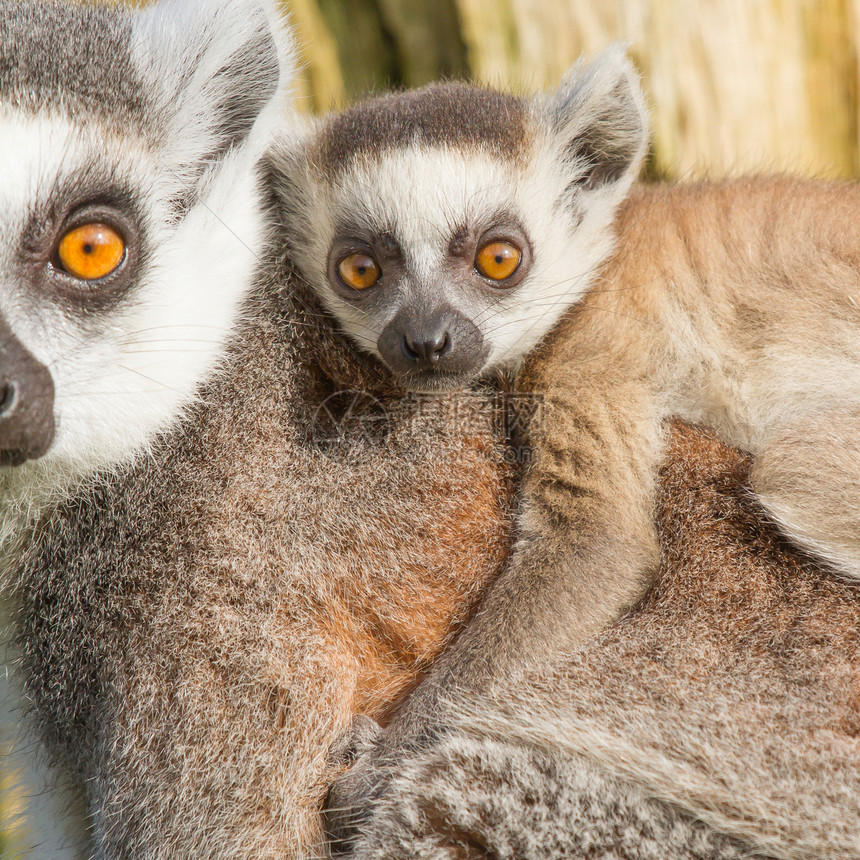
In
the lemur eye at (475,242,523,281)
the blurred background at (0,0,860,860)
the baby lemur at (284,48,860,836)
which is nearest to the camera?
the baby lemur at (284,48,860,836)

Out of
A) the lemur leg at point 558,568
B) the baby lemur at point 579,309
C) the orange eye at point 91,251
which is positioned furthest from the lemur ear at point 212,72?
the lemur leg at point 558,568

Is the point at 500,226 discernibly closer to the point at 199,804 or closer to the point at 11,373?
the point at 11,373

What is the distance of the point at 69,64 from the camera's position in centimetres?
229

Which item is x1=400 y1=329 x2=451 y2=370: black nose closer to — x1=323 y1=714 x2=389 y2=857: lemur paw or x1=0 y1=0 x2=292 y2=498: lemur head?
x1=0 y1=0 x2=292 y2=498: lemur head

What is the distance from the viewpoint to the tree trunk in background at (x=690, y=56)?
3.73 m

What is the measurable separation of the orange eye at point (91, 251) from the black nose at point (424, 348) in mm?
826

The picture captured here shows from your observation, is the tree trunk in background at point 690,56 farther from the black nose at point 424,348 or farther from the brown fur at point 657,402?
the black nose at point 424,348

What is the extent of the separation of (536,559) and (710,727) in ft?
2.05

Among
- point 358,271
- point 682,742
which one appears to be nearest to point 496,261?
point 358,271

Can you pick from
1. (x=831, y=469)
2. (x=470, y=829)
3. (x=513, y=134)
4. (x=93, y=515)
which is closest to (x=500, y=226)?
(x=513, y=134)

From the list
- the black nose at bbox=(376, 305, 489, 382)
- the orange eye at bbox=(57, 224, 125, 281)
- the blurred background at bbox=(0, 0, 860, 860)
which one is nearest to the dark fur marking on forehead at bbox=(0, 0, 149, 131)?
the orange eye at bbox=(57, 224, 125, 281)

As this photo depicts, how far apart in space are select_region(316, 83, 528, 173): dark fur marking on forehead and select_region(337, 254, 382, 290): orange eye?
1.08 feet

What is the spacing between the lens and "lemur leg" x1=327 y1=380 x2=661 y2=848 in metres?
2.45

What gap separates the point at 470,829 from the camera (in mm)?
2328
